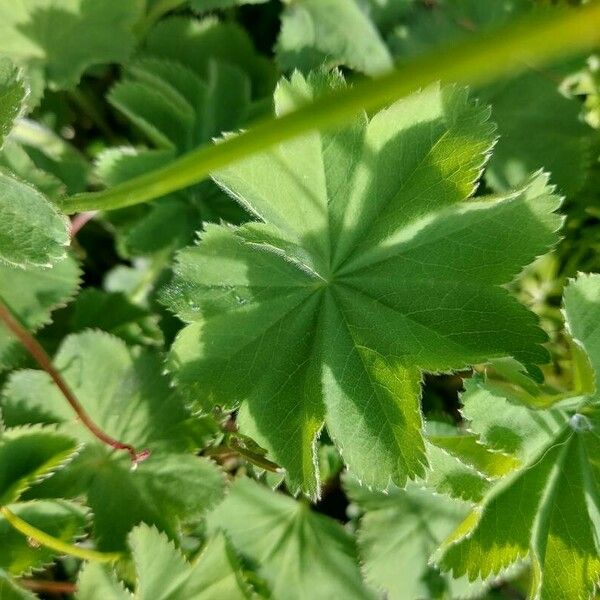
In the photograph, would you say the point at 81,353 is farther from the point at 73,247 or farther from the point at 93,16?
the point at 93,16

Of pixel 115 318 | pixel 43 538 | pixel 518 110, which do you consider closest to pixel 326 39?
pixel 518 110

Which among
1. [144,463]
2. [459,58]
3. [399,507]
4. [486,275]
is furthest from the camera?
[399,507]

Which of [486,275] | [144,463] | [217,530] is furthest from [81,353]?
[486,275]

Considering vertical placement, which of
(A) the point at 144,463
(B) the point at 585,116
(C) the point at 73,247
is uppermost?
(C) the point at 73,247

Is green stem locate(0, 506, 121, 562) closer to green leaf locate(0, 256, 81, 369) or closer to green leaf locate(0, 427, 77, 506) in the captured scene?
green leaf locate(0, 427, 77, 506)

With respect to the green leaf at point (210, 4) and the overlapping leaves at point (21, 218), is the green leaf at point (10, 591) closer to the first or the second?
the overlapping leaves at point (21, 218)

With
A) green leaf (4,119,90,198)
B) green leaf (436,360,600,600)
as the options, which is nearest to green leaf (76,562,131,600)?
green leaf (436,360,600,600)

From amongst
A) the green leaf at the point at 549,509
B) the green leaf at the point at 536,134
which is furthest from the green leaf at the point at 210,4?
the green leaf at the point at 549,509
